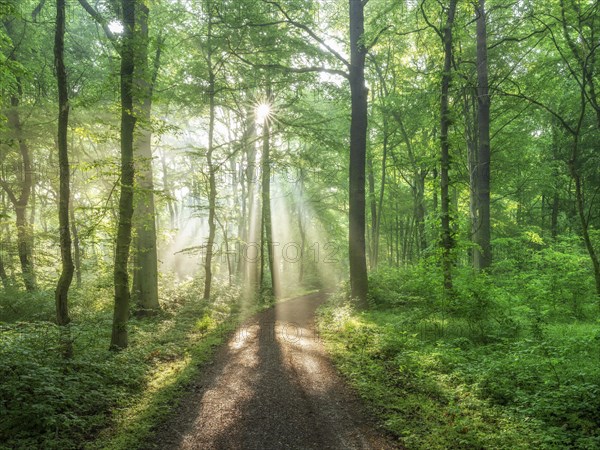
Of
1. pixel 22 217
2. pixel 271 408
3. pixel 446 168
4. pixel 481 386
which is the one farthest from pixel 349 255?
pixel 22 217

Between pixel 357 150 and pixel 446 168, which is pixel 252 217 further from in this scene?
pixel 446 168

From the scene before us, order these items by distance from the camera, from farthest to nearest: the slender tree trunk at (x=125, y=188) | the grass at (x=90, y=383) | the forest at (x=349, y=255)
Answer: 1. the slender tree trunk at (x=125, y=188)
2. the forest at (x=349, y=255)
3. the grass at (x=90, y=383)

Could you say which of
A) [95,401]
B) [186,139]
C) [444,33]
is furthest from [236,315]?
[186,139]

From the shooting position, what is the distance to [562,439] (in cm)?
381

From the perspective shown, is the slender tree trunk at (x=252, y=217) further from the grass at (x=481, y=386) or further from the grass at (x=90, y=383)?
the grass at (x=481, y=386)

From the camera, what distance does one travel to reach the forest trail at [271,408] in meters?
4.55

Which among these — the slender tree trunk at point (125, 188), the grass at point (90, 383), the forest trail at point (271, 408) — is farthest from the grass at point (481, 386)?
the slender tree trunk at point (125, 188)

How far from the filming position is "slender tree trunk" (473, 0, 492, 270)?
12055 millimetres

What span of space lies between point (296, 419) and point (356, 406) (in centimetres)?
104

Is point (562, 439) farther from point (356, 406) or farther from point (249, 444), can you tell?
point (249, 444)

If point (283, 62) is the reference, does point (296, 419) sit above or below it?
below

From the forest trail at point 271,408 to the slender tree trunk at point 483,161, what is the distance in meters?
7.39

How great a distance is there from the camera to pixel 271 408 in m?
5.44

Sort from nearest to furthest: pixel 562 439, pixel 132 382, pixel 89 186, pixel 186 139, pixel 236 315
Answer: pixel 562 439
pixel 132 382
pixel 236 315
pixel 89 186
pixel 186 139
